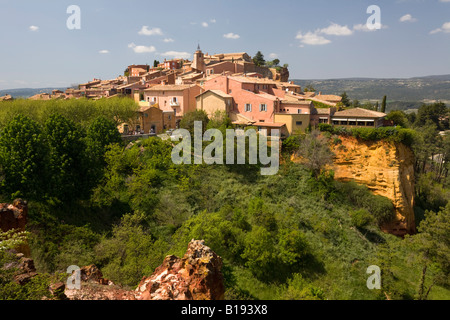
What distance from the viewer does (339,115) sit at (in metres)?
38.8

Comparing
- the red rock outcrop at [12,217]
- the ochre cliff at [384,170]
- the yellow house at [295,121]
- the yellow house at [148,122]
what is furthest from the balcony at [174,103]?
the red rock outcrop at [12,217]

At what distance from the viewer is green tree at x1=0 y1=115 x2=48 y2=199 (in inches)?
877

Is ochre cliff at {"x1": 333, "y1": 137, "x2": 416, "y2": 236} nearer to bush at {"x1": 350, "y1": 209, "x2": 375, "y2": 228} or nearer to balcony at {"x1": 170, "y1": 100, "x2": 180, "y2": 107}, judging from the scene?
bush at {"x1": 350, "y1": 209, "x2": 375, "y2": 228}

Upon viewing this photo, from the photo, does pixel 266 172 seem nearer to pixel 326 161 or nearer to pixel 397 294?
pixel 326 161

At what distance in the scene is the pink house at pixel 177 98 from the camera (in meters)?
48.2

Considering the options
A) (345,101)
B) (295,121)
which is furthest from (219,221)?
(345,101)

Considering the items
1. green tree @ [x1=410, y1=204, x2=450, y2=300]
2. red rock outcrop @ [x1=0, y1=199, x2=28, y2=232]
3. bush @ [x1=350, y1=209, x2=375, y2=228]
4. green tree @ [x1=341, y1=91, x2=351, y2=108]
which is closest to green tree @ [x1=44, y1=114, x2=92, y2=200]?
red rock outcrop @ [x1=0, y1=199, x2=28, y2=232]

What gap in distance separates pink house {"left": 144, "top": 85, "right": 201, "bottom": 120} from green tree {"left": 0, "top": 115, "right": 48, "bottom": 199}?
26.5 m

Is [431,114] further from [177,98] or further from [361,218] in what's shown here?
[177,98]

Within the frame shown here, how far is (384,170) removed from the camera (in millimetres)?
34312

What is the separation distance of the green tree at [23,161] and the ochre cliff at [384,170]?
3155 centimetres

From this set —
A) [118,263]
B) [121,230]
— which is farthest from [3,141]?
[118,263]

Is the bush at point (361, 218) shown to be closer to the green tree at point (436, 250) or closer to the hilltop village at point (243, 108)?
the green tree at point (436, 250)
